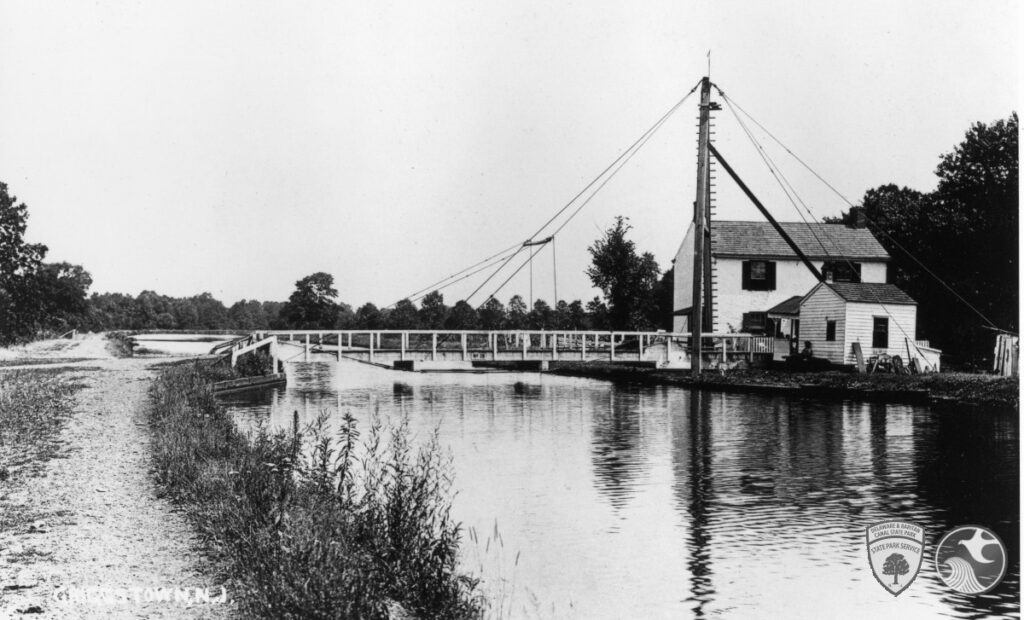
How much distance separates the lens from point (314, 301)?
54562 millimetres

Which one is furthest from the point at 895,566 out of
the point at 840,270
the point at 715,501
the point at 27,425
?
the point at 840,270

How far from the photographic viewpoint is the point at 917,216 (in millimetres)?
52031

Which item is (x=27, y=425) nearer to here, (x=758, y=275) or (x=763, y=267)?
(x=758, y=275)

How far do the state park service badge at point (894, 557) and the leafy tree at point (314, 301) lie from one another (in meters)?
47.0

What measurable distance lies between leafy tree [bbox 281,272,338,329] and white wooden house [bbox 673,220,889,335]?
21.8 meters

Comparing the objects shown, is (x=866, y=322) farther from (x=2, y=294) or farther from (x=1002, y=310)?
(x=2, y=294)

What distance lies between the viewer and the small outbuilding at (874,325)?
35219 mm

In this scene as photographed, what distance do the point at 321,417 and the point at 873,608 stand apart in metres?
7.40

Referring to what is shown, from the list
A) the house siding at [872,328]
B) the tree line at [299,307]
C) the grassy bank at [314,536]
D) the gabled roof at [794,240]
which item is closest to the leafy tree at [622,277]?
the tree line at [299,307]

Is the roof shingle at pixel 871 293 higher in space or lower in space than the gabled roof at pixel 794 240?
lower

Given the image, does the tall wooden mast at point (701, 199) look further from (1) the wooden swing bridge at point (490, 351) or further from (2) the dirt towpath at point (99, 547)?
(2) the dirt towpath at point (99, 547)

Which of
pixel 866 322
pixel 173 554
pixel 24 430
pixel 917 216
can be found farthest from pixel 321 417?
pixel 917 216

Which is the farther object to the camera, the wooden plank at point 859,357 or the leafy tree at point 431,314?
the leafy tree at point 431,314

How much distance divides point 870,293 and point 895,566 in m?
29.1
